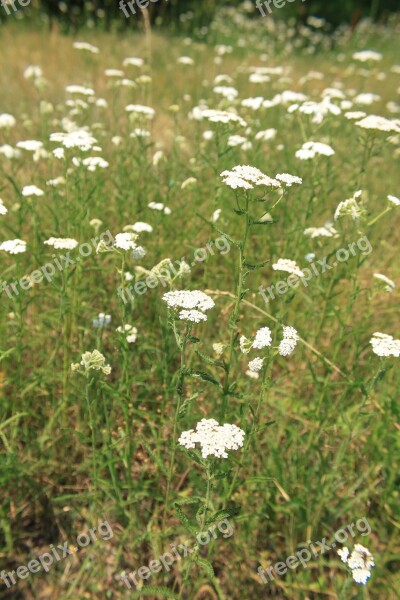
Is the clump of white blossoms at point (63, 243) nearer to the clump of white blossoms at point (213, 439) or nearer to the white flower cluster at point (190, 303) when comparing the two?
the white flower cluster at point (190, 303)

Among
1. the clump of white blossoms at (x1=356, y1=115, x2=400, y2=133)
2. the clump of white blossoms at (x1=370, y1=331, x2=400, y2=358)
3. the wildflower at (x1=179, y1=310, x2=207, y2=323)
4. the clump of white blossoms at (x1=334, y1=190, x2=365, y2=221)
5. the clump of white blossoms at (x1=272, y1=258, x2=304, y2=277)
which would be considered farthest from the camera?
the clump of white blossoms at (x1=356, y1=115, x2=400, y2=133)

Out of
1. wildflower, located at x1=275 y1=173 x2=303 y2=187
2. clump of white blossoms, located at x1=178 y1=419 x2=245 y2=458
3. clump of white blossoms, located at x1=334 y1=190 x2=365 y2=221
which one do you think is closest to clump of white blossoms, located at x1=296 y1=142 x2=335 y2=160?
clump of white blossoms, located at x1=334 y1=190 x2=365 y2=221

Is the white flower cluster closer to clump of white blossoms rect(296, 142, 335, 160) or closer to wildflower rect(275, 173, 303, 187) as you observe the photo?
wildflower rect(275, 173, 303, 187)

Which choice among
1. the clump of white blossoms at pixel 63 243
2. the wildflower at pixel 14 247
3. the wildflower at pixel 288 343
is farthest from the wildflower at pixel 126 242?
the wildflower at pixel 288 343

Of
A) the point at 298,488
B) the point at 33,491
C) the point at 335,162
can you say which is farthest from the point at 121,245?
the point at 335,162

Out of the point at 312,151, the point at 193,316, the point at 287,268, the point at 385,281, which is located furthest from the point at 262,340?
the point at 312,151

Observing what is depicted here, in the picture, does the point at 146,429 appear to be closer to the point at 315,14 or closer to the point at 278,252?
the point at 278,252
